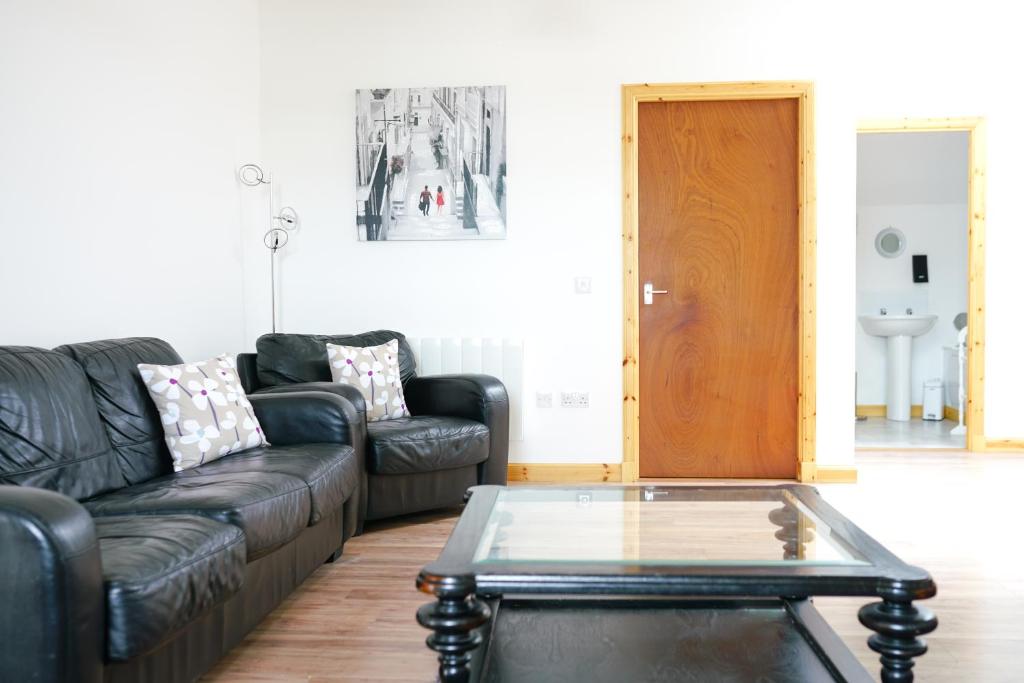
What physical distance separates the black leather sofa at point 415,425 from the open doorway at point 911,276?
12.2 feet

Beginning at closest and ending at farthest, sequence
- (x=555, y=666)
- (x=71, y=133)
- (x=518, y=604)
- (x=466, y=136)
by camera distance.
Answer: (x=555, y=666)
(x=518, y=604)
(x=71, y=133)
(x=466, y=136)

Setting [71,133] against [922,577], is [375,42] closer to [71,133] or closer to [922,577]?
[71,133]

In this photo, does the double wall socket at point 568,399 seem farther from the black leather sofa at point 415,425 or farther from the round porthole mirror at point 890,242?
the round porthole mirror at point 890,242

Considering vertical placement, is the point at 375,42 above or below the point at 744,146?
above

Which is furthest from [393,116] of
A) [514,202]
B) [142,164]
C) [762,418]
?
[762,418]

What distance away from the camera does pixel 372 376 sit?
3988mm

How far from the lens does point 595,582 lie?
5.46ft

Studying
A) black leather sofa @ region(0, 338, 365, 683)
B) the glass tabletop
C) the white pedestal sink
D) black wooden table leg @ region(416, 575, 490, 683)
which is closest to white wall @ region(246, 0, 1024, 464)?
black leather sofa @ region(0, 338, 365, 683)

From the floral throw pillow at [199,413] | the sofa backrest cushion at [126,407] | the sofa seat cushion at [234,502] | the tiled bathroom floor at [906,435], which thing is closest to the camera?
the sofa seat cushion at [234,502]

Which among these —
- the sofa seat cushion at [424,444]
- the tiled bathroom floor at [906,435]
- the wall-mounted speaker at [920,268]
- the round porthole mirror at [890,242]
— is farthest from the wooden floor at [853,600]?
the round porthole mirror at [890,242]

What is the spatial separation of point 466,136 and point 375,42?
0.72 meters

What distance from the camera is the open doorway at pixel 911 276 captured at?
665 centimetres

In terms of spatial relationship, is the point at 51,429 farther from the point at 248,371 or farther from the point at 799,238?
the point at 799,238

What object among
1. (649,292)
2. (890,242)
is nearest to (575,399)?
(649,292)
